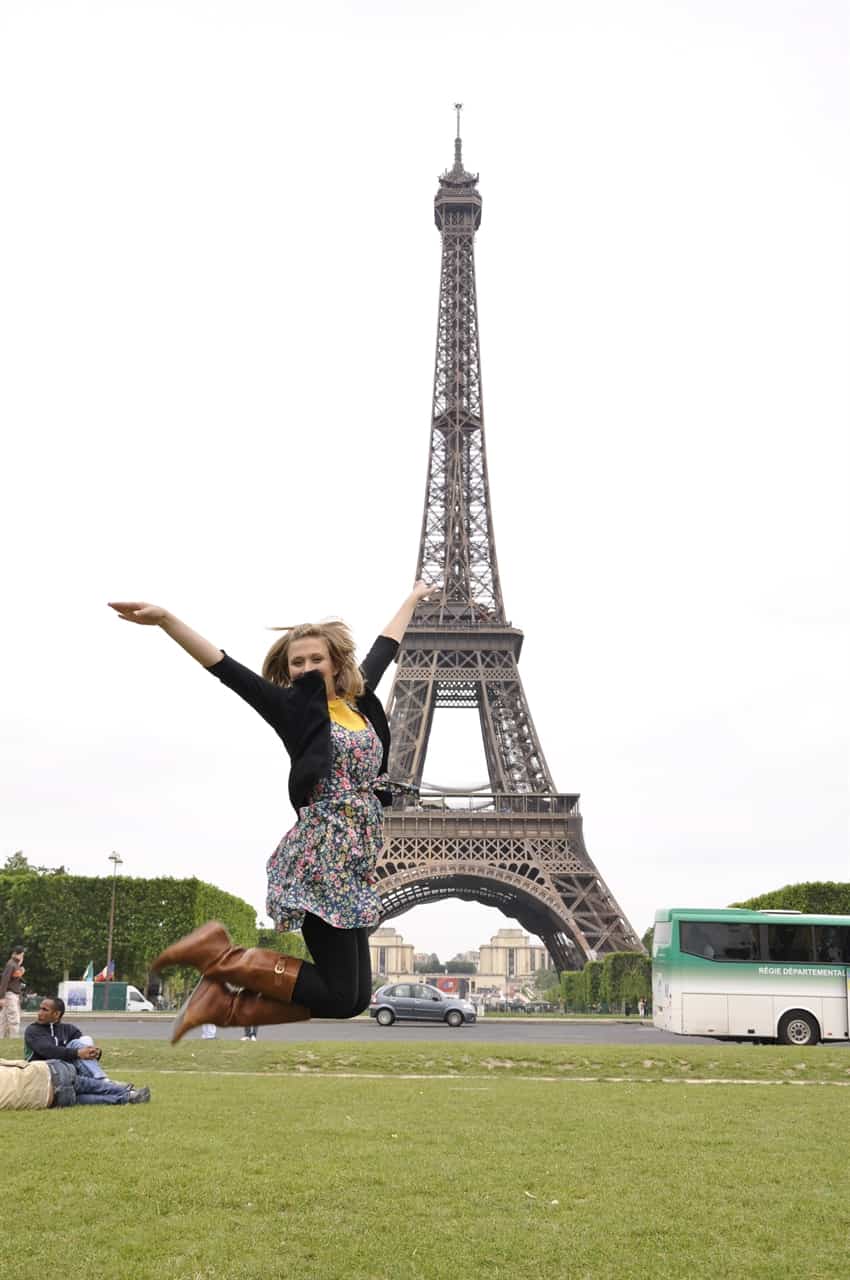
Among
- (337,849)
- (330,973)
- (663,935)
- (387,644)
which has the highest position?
(387,644)

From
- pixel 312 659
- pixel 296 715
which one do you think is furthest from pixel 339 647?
pixel 296 715

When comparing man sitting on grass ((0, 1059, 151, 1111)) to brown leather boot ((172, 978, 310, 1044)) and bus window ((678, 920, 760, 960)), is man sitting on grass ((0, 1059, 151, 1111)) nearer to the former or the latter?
brown leather boot ((172, 978, 310, 1044))

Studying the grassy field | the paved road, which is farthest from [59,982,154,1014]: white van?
the grassy field

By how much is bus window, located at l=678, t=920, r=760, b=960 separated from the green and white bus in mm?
23

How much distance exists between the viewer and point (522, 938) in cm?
18988

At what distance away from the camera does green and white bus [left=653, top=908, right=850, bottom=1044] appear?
90.7 feet

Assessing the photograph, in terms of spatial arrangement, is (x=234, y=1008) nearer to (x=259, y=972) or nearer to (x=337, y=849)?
(x=259, y=972)

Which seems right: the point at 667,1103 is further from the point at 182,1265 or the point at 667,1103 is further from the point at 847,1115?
the point at 182,1265

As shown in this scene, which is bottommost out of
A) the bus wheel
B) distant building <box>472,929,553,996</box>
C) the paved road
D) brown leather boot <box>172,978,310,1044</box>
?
distant building <box>472,929,553,996</box>

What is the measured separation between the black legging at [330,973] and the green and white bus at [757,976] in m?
24.5

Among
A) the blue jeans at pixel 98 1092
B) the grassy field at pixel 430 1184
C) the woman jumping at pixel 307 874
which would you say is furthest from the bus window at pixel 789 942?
the woman jumping at pixel 307 874

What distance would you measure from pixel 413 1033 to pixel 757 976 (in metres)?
8.88

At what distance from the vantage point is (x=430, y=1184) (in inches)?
316

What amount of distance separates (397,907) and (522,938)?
13357 cm
